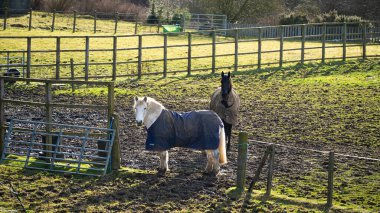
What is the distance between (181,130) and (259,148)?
2.34 metres

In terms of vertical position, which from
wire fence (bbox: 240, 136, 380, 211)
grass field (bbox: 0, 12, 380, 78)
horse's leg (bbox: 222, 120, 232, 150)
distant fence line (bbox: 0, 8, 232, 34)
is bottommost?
wire fence (bbox: 240, 136, 380, 211)

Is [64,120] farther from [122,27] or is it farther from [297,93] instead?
[122,27]

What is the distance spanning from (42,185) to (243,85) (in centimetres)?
1044

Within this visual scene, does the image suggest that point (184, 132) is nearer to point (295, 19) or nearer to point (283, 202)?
point (283, 202)

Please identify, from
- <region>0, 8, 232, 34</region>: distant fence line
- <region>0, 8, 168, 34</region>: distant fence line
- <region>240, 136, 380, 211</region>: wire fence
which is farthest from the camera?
<region>0, 8, 232, 34</region>: distant fence line

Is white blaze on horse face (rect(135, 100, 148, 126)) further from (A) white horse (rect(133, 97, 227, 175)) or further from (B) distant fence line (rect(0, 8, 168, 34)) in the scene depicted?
(B) distant fence line (rect(0, 8, 168, 34))

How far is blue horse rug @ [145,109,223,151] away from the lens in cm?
1053

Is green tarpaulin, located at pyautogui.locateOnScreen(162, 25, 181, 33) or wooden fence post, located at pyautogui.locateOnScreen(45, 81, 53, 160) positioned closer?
wooden fence post, located at pyautogui.locateOnScreen(45, 81, 53, 160)

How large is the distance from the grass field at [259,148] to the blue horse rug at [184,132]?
446 millimetres

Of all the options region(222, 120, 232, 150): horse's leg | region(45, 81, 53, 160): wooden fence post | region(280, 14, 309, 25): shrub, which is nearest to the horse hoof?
region(45, 81, 53, 160): wooden fence post

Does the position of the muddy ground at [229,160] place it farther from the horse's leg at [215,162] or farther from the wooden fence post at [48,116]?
the wooden fence post at [48,116]

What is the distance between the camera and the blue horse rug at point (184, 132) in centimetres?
1053

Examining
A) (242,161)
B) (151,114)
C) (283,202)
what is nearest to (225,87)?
(151,114)

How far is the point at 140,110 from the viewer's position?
10414 millimetres
